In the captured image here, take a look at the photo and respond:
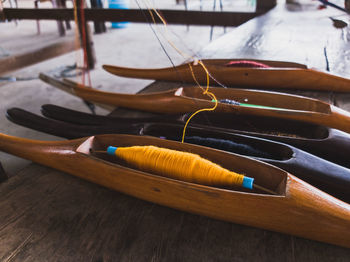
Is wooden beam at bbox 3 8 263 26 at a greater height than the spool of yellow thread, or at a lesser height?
greater

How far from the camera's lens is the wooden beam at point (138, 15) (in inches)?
74.2

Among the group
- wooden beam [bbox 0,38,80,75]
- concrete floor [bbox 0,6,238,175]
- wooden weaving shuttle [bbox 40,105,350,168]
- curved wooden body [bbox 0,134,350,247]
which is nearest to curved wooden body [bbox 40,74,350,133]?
wooden weaving shuttle [bbox 40,105,350,168]

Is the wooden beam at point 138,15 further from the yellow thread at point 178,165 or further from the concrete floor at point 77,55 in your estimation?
the yellow thread at point 178,165

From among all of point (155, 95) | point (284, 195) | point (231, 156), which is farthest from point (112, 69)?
point (284, 195)

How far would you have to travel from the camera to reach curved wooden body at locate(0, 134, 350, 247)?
37 cm

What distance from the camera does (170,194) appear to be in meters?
0.43

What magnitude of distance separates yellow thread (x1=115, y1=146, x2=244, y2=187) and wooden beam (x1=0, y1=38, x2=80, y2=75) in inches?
92.5

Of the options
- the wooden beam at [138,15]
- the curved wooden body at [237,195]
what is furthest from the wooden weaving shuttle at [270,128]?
the wooden beam at [138,15]

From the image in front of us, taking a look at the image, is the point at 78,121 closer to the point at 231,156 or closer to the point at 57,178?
the point at 57,178

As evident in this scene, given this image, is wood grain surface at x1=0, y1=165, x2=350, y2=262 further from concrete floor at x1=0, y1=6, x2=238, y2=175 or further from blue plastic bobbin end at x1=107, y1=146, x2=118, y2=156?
concrete floor at x1=0, y1=6, x2=238, y2=175

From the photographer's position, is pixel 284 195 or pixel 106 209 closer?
pixel 284 195

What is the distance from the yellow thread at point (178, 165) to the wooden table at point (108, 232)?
61 millimetres

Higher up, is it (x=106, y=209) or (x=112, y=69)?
(x=112, y=69)

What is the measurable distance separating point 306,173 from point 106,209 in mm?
322
